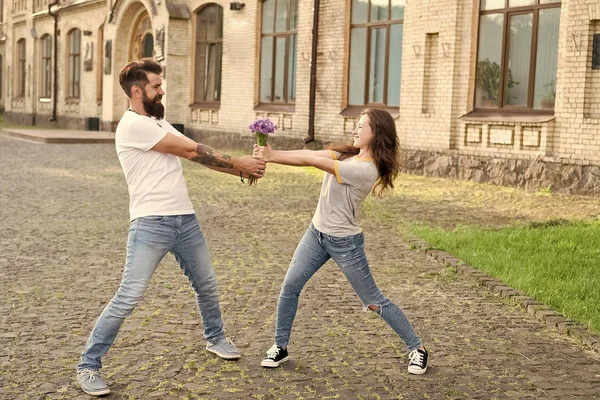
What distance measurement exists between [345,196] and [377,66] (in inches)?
581

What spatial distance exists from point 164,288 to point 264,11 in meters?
17.2

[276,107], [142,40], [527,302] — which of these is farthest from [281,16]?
[527,302]

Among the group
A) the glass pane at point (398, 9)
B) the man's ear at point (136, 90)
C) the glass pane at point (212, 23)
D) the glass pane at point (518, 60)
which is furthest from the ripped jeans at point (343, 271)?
the glass pane at point (212, 23)

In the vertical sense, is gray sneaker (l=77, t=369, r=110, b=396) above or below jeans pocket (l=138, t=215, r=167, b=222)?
below

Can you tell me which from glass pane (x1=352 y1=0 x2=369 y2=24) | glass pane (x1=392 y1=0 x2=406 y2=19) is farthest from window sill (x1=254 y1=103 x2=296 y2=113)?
glass pane (x1=392 y1=0 x2=406 y2=19)

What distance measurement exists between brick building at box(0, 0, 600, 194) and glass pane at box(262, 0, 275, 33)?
45 mm

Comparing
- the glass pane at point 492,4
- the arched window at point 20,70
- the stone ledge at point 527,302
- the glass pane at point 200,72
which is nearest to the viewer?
the stone ledge at point 527,302

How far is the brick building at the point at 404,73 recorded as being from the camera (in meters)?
14.6

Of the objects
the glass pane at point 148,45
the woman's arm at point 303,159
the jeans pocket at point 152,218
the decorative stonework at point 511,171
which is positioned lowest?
the decorative stonework at point 511,171

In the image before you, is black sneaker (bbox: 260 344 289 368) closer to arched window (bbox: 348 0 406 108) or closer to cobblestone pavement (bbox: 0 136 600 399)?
cobblestone pavement (bbox: 0 136 600 399)

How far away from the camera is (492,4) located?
639 inches

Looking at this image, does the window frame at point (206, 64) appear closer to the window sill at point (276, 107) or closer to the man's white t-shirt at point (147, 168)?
the window sill at point (276, 107)

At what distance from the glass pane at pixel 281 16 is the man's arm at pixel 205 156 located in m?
18.0

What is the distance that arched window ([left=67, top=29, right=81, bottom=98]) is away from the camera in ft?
117
